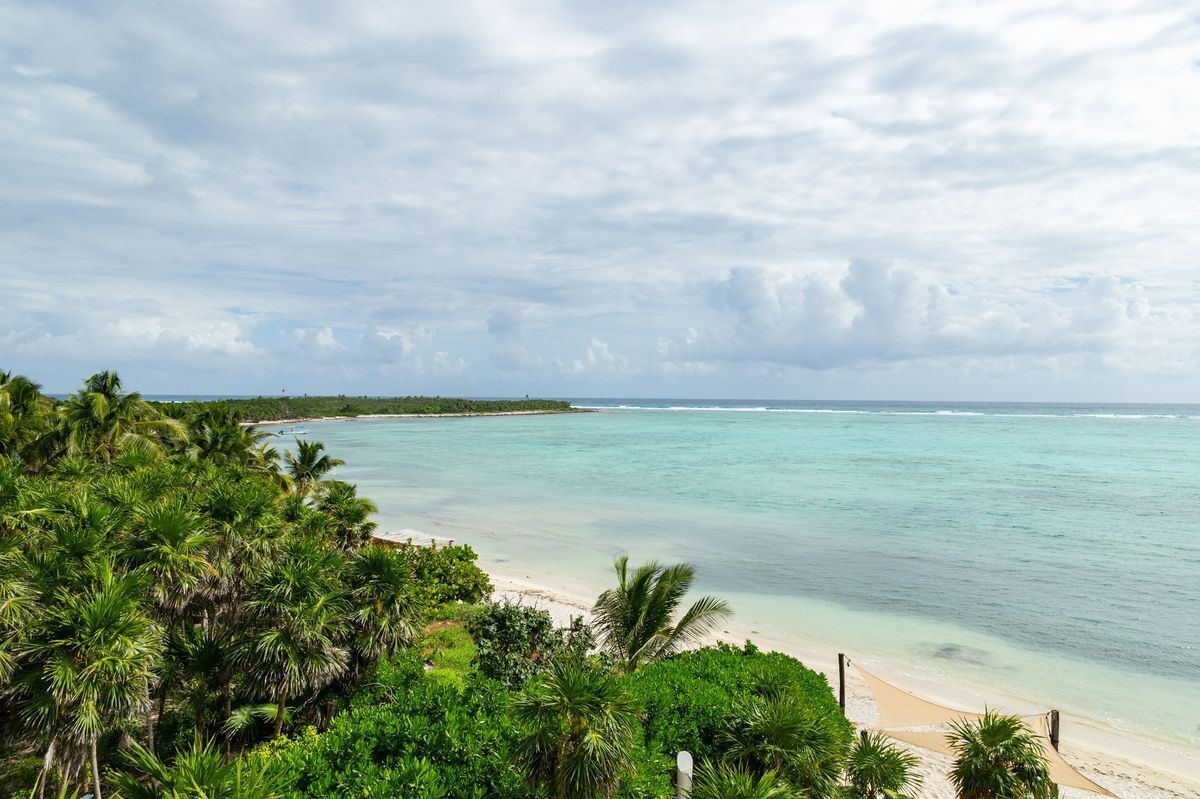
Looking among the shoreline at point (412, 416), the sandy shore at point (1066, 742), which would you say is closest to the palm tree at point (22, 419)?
the sandy shore at point (1066, 742)

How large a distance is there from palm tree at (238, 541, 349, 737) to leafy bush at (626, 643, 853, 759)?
19.9ft

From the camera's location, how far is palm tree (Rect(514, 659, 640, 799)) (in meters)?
7.22

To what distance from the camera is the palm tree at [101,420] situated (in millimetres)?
23797

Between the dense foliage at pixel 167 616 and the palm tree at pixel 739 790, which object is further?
the dense foliage at pixel 167 616

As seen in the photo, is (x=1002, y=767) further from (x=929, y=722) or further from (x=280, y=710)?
(x=280, y=710)

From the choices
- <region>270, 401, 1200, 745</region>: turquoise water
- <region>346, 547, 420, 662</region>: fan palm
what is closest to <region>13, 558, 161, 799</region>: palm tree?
<region>346, 547, 420, 662</region>: fan palm

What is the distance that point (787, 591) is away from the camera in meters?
27.2

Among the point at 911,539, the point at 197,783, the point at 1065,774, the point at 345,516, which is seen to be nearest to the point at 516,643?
the point at 345,516

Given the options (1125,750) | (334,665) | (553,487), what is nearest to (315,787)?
(334,665)

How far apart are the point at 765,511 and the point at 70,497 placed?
3892cm

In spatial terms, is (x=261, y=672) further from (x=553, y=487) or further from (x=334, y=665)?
(x=553, y=487)

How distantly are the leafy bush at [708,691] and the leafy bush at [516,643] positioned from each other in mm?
3297

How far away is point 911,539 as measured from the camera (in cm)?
3591

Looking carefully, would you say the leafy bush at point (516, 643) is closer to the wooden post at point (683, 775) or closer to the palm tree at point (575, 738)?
the wooden post at point (683, 775)
